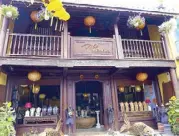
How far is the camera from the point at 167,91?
27.9 feet

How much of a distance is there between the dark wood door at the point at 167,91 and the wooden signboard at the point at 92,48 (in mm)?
3172

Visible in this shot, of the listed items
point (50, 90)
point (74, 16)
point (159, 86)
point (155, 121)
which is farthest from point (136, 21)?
point (50, 90)

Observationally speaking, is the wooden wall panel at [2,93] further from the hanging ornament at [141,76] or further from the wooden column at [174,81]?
the wooden column at [174,81]

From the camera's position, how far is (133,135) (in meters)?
6.73

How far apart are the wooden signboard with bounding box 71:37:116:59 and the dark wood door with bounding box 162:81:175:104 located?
3.17 meters

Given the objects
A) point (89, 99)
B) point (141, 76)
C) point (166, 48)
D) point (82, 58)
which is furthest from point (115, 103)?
point (166, 48)

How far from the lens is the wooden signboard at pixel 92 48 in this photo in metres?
7.10

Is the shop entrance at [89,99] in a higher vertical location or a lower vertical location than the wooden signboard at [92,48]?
lower

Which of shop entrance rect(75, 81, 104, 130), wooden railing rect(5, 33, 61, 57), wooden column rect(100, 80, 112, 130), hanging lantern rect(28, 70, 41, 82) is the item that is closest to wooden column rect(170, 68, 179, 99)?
wooden column rect(100, 80, 112, 130)

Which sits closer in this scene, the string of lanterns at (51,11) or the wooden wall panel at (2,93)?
the string of lanterns at (51,11)

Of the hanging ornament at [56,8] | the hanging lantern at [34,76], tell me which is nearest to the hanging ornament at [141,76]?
the hanging ornament at [56,8]

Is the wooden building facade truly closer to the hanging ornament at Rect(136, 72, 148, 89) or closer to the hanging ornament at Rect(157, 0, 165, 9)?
the hanging ornament at Rect(136, 72, 148, 89)

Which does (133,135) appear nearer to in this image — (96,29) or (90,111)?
(90,111)

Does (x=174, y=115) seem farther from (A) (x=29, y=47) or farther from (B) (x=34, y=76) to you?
(A) (x=29, y=47)
